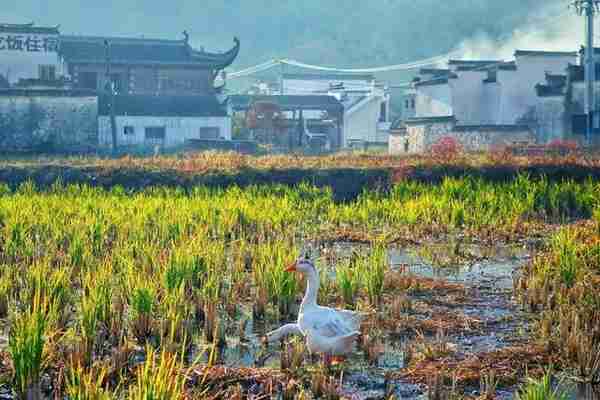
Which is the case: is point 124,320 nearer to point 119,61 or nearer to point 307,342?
point 307,342

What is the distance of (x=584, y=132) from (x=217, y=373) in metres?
25.1

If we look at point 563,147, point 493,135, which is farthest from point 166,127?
point 563,147

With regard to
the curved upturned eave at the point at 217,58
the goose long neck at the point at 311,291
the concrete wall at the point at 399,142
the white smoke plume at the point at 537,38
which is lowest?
the goose long neck at the point at 311,291

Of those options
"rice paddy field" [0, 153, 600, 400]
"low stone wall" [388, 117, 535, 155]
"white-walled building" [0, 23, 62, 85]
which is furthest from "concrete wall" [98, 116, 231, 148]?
"rice paddy field" [0, 153, 600, 400]

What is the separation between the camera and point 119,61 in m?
31.8

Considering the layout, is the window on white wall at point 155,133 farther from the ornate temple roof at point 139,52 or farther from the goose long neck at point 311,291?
the goose long neck at point 311,291

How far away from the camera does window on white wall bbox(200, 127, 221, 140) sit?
1164 inches

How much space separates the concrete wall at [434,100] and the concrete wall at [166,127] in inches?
326

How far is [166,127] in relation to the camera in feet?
94.5

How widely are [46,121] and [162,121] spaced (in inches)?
162

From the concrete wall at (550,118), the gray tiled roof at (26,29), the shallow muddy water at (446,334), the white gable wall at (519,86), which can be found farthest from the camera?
the white gable wall at (519,86)

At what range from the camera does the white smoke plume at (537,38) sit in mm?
67312

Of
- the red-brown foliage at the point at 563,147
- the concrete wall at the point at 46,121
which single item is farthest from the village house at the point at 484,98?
the concrete wall at the point at 46,121

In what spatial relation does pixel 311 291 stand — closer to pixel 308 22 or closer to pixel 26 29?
pixel 26 29
